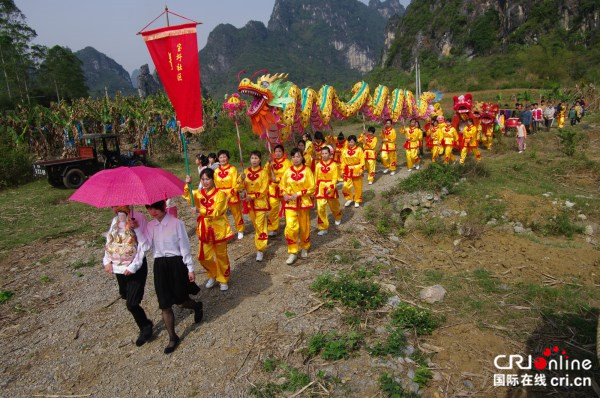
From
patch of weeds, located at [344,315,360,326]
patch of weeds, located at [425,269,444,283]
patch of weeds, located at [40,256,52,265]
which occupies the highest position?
patch of weeds, located at [40,256,52,265]

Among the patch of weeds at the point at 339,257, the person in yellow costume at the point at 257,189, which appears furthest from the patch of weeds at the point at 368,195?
the person in yellow costume at the point at 257,189

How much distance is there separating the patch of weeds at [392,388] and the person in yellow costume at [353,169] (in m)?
5.50

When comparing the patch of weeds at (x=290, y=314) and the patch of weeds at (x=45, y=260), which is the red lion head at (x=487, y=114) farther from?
the patch of weeds at (x=45, y=260)

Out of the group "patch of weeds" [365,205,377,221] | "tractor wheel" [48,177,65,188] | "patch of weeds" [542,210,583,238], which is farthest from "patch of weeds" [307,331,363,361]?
"tractor wheel" [48,177,65,188]

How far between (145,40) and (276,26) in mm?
146261

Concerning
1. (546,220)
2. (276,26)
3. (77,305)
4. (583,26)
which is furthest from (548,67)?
(276,26)

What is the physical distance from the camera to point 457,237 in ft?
21.9

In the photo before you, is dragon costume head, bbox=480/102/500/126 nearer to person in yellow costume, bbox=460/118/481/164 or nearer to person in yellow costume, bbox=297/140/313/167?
person in yellow costume, bbox=460/118/481/164

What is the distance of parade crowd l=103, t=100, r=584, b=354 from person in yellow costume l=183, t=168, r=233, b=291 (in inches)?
0.5

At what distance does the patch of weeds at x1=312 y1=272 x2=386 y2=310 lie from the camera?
4484 millimetres

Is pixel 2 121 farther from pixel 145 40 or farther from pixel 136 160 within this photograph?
pixel 145 40

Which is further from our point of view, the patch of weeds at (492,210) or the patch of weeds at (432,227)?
the patch of weeds at (492,210)

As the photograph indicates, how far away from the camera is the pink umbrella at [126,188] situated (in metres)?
3.37

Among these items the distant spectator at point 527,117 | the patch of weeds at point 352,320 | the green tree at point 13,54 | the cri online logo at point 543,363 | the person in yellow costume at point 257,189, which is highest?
the green tree at point 13,54
